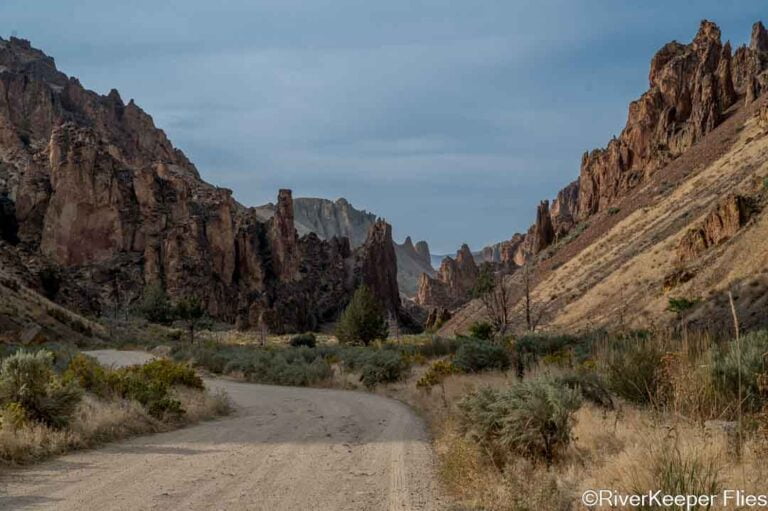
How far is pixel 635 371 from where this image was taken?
9914 mm

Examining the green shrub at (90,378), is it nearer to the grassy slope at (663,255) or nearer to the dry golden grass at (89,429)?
the dry golden grass at (89,429)

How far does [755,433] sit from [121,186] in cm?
11811

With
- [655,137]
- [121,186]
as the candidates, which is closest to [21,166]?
[121,186]

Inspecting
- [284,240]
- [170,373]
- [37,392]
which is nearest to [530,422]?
[37,392]

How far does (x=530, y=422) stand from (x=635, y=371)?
3.08 metres

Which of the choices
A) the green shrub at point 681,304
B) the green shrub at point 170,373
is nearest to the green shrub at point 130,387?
the green shrub at point 170,373

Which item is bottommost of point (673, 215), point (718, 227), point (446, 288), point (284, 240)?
point (718, 227)

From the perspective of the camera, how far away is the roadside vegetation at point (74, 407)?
30.0ft

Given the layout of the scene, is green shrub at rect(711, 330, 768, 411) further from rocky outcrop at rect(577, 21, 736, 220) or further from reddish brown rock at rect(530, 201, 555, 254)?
reddish brown rock at rect(530, 201, 555, 254)

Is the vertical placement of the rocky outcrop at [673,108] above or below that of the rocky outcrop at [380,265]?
above

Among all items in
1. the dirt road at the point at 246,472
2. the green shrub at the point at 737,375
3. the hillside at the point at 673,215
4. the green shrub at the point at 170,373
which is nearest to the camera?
the dirt road at the point at 246,472

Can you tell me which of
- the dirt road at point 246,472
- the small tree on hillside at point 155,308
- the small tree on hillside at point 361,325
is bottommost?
the dirt road at point 246,472

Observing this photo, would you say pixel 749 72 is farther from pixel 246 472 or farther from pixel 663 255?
pixel 246 472

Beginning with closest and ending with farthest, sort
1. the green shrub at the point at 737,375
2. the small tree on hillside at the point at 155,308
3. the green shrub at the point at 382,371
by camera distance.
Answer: the green shrub at the point at 737,375
the green shrub at the point at 382,371
the small tree on hillside at the point at 155,308
